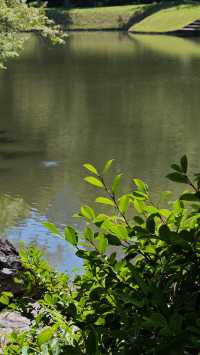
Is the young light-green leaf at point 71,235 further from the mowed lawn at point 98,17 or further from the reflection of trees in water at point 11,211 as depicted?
the mowed lawn at point 98,17

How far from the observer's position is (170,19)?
2446 inches

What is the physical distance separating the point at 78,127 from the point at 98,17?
49500 mm

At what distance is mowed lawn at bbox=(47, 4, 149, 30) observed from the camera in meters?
67.6

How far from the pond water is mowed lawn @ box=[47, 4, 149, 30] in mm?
27873

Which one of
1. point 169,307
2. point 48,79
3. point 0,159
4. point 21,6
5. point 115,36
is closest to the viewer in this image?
point 169,307

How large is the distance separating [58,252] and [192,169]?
5739 millimetres

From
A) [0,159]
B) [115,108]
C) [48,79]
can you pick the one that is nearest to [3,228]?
[0,159]

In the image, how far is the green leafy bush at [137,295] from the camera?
6.09 ft

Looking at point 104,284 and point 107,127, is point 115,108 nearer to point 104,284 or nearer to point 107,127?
point 107,127

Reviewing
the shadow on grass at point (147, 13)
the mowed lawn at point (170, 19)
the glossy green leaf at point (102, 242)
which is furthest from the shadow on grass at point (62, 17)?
the glossy green leaf at point (102, 242)

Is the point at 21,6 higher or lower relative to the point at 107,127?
higher

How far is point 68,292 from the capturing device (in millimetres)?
2688

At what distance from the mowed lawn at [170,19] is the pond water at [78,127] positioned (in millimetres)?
20191

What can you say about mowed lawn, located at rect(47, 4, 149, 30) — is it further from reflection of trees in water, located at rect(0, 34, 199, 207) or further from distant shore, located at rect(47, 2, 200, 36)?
reflection of trees in water, located at rect(0, 34, 199, 207)
